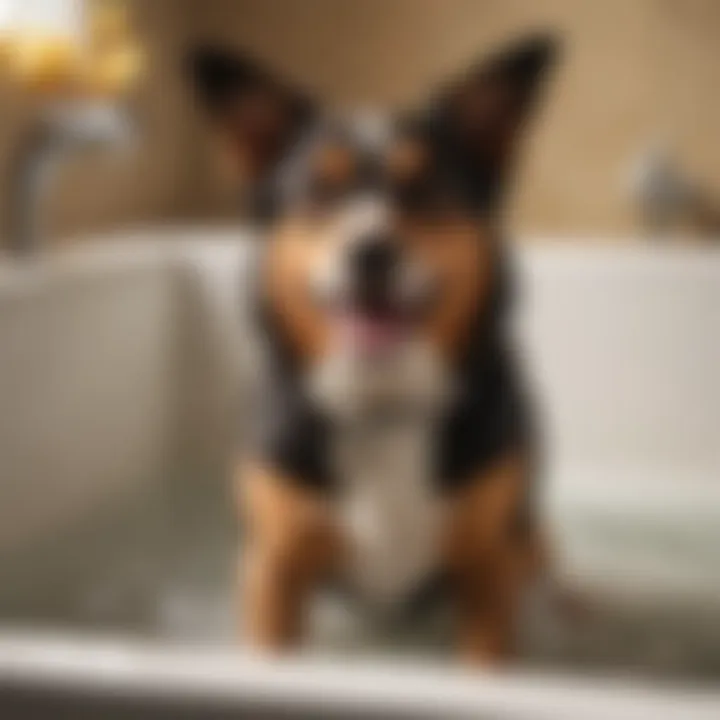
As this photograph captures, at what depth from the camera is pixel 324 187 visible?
78 centimetres

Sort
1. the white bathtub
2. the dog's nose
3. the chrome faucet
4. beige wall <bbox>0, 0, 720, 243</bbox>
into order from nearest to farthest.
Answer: the dog's nose
the white bathtub
the chrome faucet
beige wall <bbox>0, 0, 720, 243</bbox>

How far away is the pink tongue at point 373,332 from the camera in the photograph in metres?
0.75

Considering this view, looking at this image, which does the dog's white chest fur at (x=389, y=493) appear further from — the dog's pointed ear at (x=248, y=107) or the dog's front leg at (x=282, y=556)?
the dog's pointed ear at (x=248, y=107)

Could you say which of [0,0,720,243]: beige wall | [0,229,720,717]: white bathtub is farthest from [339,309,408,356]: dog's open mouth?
[0,0,720,243]: beige wall

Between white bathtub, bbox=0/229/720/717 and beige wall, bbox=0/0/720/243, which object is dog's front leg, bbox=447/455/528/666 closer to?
white bathtub, bbox=0/229/720/717

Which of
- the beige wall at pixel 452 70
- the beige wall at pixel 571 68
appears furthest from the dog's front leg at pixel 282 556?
the beige wall at pixel 571 68

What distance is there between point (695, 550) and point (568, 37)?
663 millimetres

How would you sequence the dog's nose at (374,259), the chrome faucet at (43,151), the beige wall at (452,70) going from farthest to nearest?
the beige wall at (452,70)
the chrome faucet at (43,151)
the dog's nose at (374,259)

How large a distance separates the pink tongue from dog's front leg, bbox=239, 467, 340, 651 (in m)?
0.10

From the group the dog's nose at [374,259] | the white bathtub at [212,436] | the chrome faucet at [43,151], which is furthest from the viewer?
the chrome faucet at [43,151]

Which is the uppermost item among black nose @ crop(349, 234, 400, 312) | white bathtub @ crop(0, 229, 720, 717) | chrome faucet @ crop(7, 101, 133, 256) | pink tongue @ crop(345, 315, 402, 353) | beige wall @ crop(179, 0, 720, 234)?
beige wall @ crop(179, 0, 720, 234)

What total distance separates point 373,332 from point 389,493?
9 centimetres

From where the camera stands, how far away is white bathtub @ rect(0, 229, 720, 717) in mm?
1059

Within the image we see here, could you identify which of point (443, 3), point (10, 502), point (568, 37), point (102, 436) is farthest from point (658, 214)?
point (10, 502)
